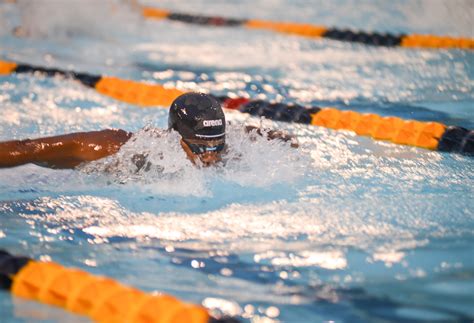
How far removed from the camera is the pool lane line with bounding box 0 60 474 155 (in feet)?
16.4

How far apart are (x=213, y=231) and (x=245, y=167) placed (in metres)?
0.81

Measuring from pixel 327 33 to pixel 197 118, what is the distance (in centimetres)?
563

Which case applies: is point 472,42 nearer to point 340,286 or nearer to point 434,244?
point 434,244

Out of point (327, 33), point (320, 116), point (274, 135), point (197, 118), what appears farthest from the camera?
point (327, 33)

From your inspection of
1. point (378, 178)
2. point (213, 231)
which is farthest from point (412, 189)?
point (213, 231)

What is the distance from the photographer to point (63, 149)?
12.8 ft

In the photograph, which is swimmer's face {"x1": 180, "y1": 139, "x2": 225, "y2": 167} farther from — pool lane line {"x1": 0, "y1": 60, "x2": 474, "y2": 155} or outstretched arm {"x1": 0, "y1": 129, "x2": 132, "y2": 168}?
pool lane line {"x1": 0, "y1": 60, "x2": 474, "y2": 155}

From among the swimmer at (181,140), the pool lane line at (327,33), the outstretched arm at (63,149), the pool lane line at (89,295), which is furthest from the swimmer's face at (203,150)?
the pool lane line at (327,33)

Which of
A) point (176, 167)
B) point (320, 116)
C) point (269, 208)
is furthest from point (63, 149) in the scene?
point (320, 116)

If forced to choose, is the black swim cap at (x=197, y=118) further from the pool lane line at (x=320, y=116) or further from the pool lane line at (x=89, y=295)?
the pool lane line at (x=320, y=116)

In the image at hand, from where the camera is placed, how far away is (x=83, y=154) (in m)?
3.97

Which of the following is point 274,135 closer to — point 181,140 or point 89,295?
point 181,140

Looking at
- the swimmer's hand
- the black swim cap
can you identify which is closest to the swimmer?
the black swim cap

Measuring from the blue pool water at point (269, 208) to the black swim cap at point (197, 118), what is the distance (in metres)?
0.14
